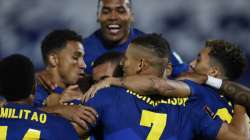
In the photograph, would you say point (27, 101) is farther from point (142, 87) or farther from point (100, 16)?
point (100, 16)

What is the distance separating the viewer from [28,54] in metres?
7.11

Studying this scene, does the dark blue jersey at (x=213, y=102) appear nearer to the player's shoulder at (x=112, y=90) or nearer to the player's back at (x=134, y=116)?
the player's back at (x=134, y=116)

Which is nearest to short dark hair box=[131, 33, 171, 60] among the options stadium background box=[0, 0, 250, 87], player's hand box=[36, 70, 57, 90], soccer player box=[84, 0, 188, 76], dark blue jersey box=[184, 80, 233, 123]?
dark blue jersey box=[184, 80, 233, 123]

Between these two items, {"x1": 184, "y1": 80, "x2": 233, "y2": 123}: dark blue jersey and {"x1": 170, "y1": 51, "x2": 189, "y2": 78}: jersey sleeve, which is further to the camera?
{"x1": 170, "y1": 51, "x2": 189, "y2": 78}: jersey sleeve

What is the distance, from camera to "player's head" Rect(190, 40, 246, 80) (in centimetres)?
455

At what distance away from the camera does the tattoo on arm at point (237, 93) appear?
4.41 m

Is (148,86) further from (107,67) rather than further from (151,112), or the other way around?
(107,67)

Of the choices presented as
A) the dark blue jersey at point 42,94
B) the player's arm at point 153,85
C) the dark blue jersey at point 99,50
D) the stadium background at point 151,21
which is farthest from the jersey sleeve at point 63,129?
the stadium background at point 151,21

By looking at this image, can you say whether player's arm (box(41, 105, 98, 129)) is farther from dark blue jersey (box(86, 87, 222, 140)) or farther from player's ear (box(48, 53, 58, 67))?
player's ear (box(48, 53, 58, 67))

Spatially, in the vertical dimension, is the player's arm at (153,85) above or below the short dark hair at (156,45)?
below

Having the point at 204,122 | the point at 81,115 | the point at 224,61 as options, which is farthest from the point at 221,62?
the point at 81,115

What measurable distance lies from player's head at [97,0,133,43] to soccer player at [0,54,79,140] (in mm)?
1758

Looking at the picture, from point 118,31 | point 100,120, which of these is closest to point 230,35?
point 118,31

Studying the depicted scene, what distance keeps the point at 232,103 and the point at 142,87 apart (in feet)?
2.08
